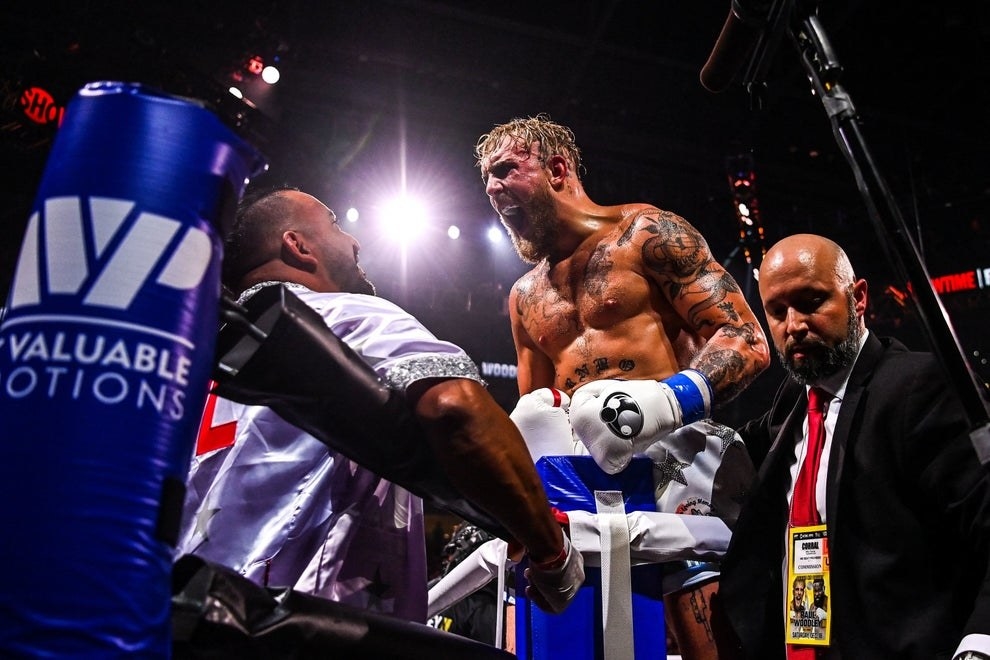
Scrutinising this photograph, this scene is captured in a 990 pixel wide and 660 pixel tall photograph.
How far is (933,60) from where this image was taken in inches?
224

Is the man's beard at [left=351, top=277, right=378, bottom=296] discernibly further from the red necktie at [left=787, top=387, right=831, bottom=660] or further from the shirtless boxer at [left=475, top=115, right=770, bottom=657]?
the red necktie at [left=787, top=387, right=831, bottom=660]

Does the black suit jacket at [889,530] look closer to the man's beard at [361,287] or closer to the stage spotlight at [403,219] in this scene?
the man's beard at [361,287]

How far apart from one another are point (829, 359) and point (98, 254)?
1.68 m

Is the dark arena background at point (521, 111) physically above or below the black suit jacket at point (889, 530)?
above

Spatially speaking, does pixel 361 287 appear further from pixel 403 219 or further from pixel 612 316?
pixel 403 219

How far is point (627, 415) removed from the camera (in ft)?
5.65

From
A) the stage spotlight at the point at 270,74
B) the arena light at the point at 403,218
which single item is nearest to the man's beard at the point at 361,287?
the stage spotlight at the point at 270,74

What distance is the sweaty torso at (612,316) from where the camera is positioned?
86.4 inches

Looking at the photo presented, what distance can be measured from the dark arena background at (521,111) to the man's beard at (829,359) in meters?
3.12

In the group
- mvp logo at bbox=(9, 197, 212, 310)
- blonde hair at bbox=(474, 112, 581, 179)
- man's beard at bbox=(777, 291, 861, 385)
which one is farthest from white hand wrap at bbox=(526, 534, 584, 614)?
blonde hair at bbox=(474, 112, 581, 179)

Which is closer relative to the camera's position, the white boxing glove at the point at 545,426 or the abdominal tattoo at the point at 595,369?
the white boxing glove at the point at 545,426

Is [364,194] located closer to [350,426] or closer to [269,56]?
[269,56]

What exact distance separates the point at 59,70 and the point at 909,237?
16.9ft

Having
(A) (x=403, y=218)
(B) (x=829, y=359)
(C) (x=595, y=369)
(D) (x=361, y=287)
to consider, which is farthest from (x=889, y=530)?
(A) (x=403, y=218)
